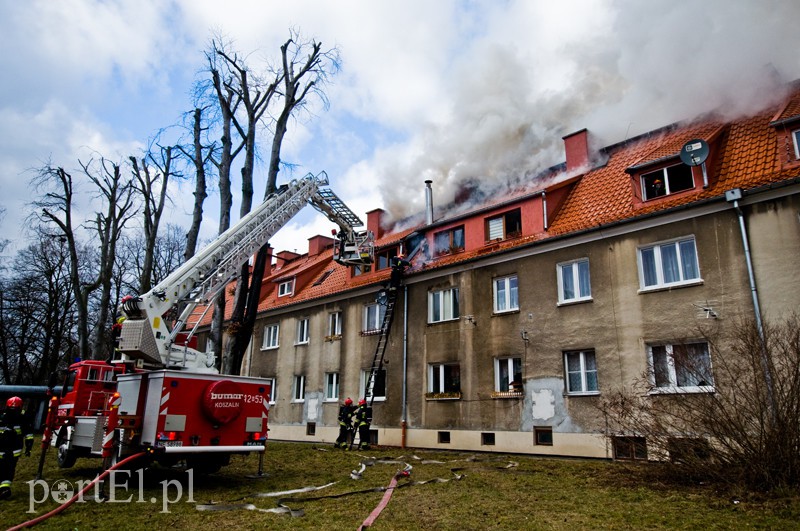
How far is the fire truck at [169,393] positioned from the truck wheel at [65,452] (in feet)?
0.06

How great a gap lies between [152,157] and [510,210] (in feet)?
51.9

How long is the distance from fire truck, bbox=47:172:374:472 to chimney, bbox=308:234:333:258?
15945 millimetres

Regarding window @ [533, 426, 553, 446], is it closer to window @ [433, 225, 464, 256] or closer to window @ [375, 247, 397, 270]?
window @ [433, 225, 464, 256]

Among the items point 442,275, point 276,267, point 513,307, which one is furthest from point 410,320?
point 276,267

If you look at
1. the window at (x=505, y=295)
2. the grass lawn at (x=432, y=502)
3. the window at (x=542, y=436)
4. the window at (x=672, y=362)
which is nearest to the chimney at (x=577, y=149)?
the window at (x=505, y=295)

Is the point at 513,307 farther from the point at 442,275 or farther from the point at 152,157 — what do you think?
the point at 152,157

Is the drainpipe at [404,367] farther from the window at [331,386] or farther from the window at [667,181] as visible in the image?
the window at [667,181]

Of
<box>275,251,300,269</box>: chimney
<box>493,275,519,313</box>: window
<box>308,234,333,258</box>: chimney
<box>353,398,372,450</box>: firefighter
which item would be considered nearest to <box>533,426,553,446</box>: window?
<box>493,275,519,313</box>: window

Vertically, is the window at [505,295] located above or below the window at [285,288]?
below

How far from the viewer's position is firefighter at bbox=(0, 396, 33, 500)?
29.8 feet

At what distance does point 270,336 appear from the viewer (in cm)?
2616

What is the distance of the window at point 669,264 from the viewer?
13.4 meters

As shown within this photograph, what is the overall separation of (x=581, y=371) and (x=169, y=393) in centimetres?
1008

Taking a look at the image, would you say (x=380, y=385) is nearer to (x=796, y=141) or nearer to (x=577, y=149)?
(x=577, y=149)
